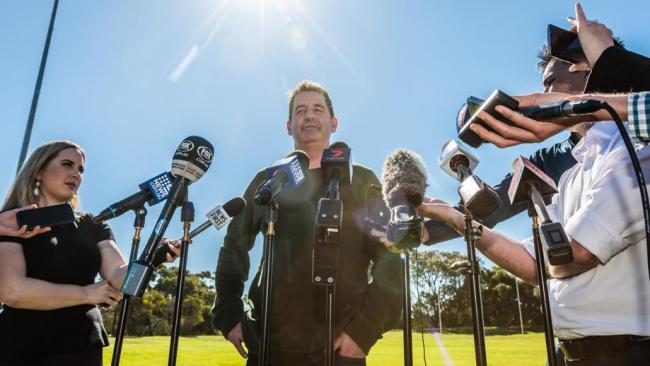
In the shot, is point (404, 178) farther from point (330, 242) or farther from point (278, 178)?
point (278, 178)

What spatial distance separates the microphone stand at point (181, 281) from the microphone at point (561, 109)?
195 centimetres

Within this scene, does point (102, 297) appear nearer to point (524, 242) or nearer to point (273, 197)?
point (273, 197)

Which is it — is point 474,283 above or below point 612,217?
below

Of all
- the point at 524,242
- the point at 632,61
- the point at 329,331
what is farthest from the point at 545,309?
the point at 632,61

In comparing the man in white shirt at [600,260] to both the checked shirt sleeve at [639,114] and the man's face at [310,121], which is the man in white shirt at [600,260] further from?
the man's face at [310,121]

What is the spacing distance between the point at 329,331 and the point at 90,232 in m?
3.10

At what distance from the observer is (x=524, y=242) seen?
314cm

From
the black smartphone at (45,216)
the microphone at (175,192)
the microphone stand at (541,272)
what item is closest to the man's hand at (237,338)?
the microphone at (175,192)

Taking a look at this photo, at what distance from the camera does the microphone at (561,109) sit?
1839mm

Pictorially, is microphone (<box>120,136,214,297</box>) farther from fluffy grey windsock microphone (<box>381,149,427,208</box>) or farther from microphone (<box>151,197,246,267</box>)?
fluffy grey windsock microphone (<box>381,149,427,208</box>)

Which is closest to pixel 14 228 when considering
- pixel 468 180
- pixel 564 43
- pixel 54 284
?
pixel 54 284

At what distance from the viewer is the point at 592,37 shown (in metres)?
2.45

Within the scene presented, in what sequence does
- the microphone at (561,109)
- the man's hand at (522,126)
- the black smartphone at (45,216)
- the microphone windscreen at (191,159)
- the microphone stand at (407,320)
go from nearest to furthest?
1. the microphone at (561,109)
2. the man's hand at (522,126)
3. the microphone stand at (407,320)
4. the microphone windscreen at (191,159)
5. the black smartphone at (45,216)

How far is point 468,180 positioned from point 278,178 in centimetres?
115
